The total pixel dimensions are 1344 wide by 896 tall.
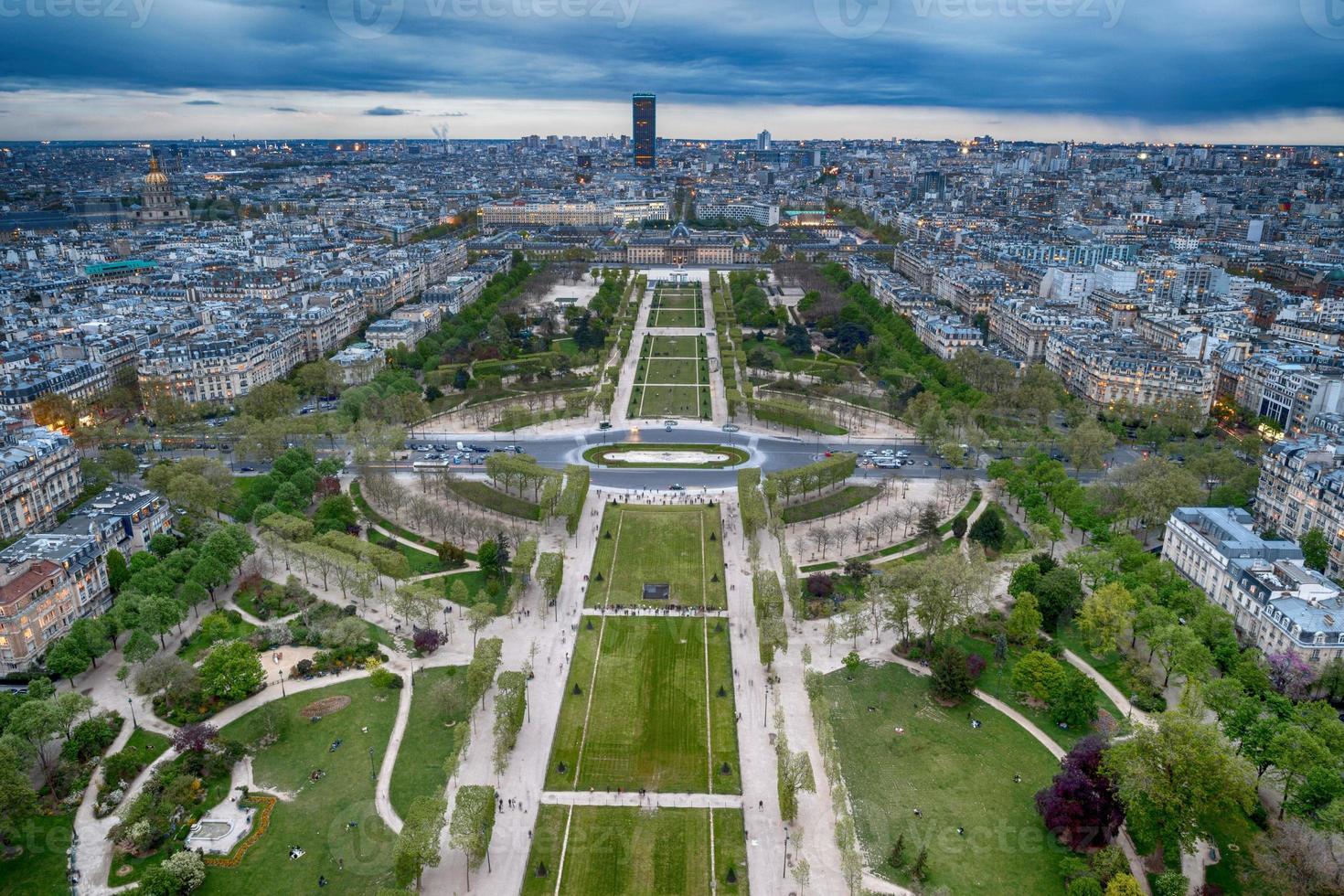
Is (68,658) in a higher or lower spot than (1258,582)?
lower

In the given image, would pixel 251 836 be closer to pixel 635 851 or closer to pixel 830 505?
pixel 635 851

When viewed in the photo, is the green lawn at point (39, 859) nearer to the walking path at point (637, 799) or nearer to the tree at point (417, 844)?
the tree at point (417, 844)

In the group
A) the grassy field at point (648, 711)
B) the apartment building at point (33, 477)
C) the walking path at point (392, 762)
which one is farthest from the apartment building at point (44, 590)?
the grassy field at point (648, 711)

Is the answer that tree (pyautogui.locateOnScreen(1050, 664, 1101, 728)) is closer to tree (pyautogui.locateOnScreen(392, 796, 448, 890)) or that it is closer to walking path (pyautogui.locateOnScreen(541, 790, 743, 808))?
walking path (pyautogui.locateOnScreen(541, 790, 743, 808))

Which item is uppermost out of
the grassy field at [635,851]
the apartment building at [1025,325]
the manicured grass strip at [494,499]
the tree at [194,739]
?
the apartment building at [1025,325]

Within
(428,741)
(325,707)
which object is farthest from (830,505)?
(325,707)

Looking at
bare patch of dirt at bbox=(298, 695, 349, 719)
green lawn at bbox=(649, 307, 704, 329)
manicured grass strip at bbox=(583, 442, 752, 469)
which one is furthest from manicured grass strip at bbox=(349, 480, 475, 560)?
green lawn at bbox=(649, 307, 704, 329)

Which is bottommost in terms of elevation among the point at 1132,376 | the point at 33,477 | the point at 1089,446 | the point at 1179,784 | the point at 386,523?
the point at 386,523
